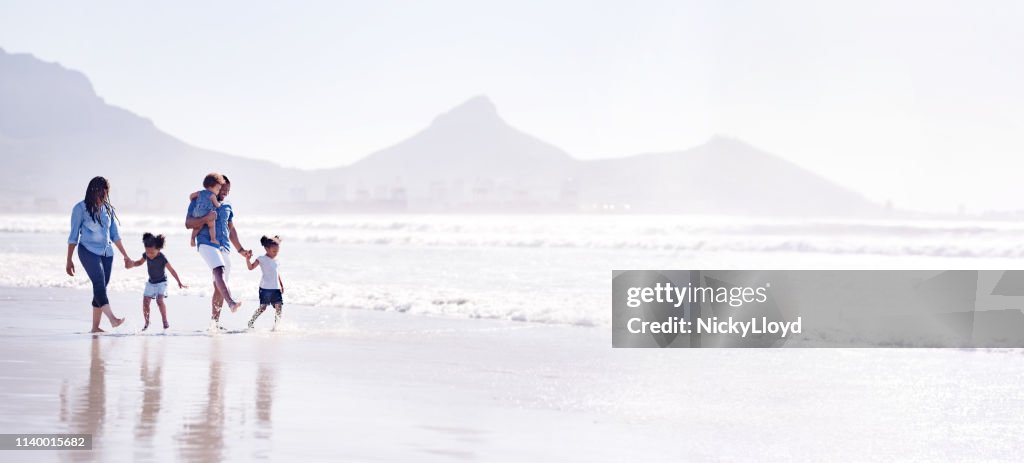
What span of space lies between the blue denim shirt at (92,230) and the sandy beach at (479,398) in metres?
1.07

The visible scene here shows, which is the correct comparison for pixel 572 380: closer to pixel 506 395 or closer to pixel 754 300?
pixel 506 395

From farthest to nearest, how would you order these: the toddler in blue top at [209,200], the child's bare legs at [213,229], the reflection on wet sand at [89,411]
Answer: the child's bare legs at [213,229] < the toddler in blue top at [209,200] < the reflection on wet sand at [89,411]

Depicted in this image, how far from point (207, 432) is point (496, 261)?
98.9 ft

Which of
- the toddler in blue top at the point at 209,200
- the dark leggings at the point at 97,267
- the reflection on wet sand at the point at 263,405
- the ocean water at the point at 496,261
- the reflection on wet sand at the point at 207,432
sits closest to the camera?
the reflection on wet sand at the point at 207,432

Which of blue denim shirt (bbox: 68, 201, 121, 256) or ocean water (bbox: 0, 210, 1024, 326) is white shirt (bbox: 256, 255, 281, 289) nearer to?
blue denim shirt (bbox: 68, 201, 121, 256)

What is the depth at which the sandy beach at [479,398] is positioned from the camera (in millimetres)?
7664

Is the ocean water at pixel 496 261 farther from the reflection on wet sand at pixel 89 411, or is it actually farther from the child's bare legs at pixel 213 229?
the reflection on wet sand at pixel 89 411

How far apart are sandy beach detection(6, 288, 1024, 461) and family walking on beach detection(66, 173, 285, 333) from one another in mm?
499

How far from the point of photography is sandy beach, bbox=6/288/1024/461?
766 cm

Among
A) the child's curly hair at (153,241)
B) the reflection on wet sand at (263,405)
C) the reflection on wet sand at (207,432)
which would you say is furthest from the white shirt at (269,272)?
the reflection on wet sand at (207,432)

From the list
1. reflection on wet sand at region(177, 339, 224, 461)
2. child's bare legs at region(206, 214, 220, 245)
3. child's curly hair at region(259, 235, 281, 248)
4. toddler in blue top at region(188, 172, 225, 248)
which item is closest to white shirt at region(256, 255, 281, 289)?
child's curly hair at region(259, 235, 281, 248)

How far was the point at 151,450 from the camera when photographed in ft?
22.9

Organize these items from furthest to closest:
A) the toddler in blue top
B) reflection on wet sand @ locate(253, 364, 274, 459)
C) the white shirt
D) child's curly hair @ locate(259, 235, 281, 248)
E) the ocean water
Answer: the ocean water → the white shirt → child's curly hair @ locate(259, 235, 281, 248) → the toddler in blue top → reflection on wet sand @ locate(253, 364, 274, 459)

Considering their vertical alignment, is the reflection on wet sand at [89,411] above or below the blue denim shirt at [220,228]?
below
